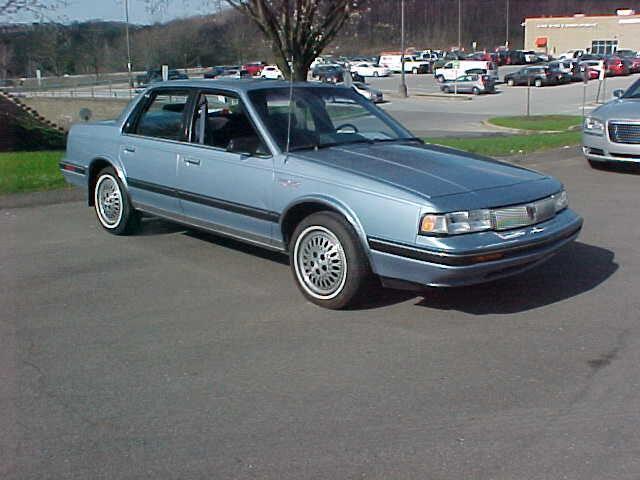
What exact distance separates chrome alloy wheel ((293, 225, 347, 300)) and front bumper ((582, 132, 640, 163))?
7572 millimetres

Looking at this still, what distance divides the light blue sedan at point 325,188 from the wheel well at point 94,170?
43mm

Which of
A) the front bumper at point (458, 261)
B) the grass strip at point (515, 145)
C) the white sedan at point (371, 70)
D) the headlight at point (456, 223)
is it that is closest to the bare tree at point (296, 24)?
the grass strip at point (515, 145)

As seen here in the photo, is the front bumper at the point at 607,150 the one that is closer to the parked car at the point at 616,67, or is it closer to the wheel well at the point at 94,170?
the wheel well at the point at 94,170

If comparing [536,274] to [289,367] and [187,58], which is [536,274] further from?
[187,58]

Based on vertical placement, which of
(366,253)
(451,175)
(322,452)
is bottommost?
(322,452)

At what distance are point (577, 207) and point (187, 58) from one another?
2267 inches

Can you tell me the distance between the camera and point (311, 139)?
6.62 meters

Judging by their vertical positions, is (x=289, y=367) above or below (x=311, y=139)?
below

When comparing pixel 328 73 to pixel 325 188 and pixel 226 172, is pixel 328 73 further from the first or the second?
pixel 325 188

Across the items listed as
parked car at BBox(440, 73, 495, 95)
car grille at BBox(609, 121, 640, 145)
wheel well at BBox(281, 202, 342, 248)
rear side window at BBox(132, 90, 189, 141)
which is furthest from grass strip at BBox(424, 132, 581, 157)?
parked car at BBox(440, 73, 495, 95)

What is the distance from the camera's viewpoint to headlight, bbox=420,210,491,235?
5.36m

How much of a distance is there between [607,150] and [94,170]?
25.1 ft

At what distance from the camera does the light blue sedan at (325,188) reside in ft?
17.9

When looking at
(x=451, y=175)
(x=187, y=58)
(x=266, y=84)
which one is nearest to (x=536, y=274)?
(x=451, y=175)
